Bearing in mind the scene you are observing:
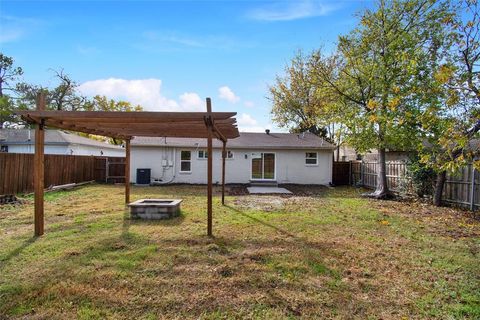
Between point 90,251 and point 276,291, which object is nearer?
point 276,291

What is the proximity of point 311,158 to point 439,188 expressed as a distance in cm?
737

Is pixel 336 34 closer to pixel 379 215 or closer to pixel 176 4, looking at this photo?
pixel 176 4

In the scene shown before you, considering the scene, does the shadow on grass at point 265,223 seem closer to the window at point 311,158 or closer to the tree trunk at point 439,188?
the tree trunk at point 439,188

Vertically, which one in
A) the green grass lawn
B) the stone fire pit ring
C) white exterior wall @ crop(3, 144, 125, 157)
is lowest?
the green grass lawn

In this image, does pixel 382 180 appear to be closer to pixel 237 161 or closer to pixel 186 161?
pixel 237 161

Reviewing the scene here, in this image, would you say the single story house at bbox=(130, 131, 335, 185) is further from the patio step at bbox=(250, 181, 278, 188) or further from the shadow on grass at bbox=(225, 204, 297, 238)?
the shadow on grass at bbox=(225, 204, 297, 238)

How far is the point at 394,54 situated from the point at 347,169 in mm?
8668

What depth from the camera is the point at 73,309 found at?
288 centimetres

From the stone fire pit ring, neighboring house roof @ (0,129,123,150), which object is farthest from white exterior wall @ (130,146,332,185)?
neighboring house roof @ (0,129,123,150)

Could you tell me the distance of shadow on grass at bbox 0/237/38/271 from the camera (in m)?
4.02

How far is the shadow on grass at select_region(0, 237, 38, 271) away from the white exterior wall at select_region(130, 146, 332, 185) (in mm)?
10572

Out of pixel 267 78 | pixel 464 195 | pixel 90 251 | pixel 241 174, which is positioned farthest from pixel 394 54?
pixel 267 78

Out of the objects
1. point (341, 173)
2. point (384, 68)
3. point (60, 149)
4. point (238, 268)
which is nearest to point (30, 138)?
point (60, 149)

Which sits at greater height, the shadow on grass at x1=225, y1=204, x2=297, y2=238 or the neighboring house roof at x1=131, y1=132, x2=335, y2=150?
the neighboring house roof at x1=131, y1=132, x2=335, y2=150
